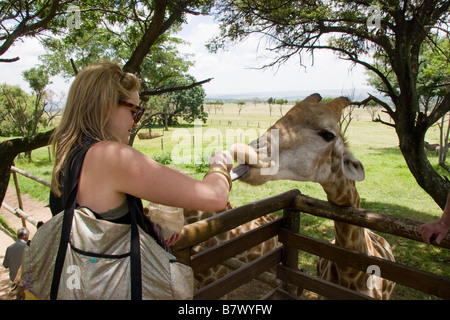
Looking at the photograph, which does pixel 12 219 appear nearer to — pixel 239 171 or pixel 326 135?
pixel 239 171

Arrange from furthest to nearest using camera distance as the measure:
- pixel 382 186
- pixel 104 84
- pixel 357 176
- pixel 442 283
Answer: pixel 382 186 < pixel 357 176 < pixel 442 283 < pixel 104 84

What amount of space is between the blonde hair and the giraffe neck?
5.97 ft

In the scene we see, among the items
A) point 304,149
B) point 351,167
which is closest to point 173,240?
point 304,149

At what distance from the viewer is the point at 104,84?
1266mm

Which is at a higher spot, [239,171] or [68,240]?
[239,171]

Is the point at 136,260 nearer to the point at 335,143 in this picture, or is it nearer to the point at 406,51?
the point at 335,143

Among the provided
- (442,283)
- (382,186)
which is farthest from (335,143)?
(382,186)

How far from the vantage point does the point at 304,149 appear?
2.29 metres

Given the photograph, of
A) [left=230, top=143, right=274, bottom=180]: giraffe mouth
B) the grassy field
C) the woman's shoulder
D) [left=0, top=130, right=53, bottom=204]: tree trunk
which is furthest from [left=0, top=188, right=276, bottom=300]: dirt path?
the woman's shoulder

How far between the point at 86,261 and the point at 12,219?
924cm

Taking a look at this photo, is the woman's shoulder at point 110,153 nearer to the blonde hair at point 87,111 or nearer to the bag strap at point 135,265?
the blonde hair at point 87,111

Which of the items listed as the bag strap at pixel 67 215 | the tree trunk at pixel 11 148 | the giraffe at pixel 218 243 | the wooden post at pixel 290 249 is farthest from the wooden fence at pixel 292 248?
the tree trunk at pixel 11 148

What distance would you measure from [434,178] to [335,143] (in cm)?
249

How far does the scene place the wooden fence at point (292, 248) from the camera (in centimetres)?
199
